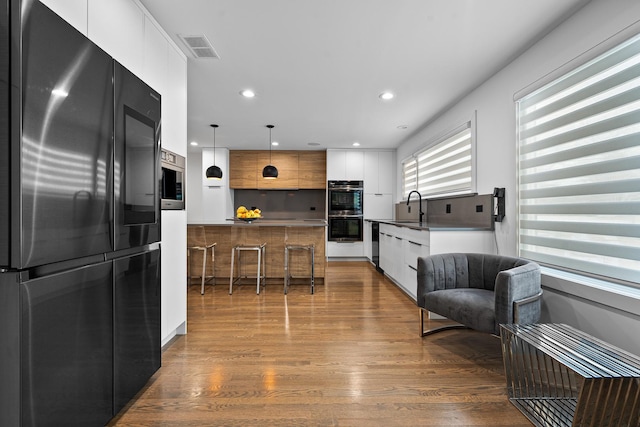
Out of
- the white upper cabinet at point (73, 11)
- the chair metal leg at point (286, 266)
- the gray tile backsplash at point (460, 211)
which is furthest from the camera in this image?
the chair metal leg at point (286, 266)

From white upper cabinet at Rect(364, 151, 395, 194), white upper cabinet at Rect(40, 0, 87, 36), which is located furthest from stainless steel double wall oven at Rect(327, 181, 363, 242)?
white upper cabinet at Rect(40, 0, 87, 36)

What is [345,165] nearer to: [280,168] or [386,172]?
[386,172]

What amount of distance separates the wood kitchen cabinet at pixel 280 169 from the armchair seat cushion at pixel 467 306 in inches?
192

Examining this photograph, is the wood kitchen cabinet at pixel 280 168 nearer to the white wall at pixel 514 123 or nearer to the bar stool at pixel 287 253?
the bar stool at pixel 287 253

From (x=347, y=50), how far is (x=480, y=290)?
2.32m

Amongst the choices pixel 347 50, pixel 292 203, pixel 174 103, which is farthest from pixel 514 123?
pixel 292 203

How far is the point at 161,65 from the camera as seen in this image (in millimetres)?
2434

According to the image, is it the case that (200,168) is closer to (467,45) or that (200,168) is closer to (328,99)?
(328,99)

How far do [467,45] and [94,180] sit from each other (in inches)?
112

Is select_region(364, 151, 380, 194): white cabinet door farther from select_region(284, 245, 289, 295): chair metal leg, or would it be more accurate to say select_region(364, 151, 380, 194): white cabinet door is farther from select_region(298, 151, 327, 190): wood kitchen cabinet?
select_region(284, 245, 289, 295): chair metal leg

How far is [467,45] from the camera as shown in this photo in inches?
105

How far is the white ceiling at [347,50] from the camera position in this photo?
7.23 feet

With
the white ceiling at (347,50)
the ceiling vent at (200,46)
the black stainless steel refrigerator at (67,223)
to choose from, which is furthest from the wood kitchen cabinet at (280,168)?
the black stainless steel refrigerator at (67,223)

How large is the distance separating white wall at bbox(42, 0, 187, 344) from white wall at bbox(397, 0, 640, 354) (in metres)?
2.85
